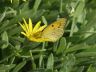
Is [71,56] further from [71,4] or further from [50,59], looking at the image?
[71,4]

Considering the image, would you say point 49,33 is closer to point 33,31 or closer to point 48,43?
point 33,31

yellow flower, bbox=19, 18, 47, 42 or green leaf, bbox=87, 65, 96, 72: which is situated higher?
yellow flower, bbox=19, 18, 47, 42

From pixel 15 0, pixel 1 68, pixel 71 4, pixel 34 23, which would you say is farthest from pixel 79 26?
pixel 1 68

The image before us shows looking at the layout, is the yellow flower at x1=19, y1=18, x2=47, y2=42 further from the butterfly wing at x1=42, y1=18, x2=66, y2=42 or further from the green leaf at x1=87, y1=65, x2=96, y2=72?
the green leaf at x1=87, y1=65, x2=96, y2=72

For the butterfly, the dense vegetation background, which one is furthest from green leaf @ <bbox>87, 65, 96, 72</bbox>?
the butterfly

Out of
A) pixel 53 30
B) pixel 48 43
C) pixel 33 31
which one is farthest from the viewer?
pixel 48 43

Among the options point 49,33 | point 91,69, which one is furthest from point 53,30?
point 91,69

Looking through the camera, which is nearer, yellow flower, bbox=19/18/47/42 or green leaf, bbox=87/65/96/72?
yellow flower, bbox=19/18/47/42
